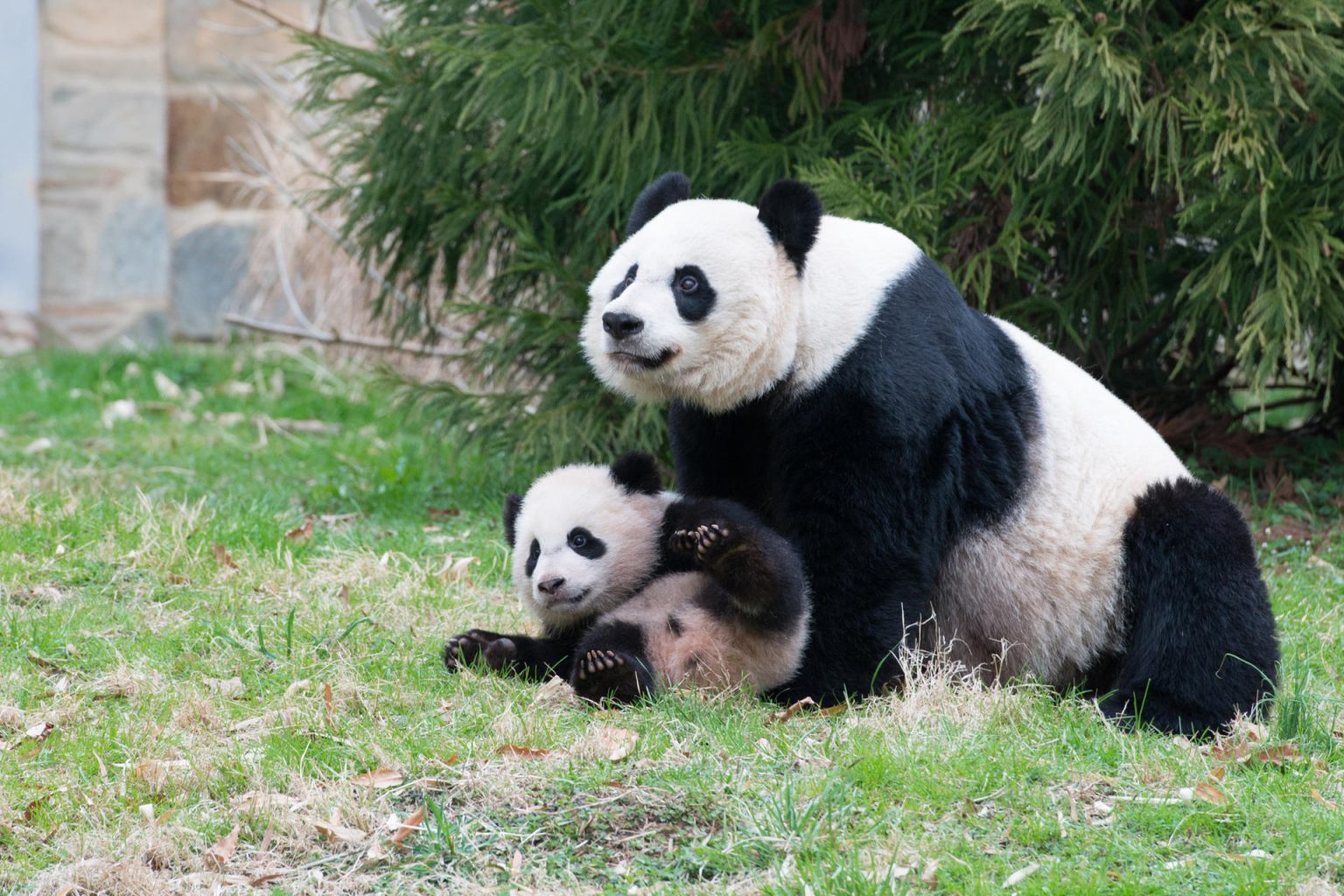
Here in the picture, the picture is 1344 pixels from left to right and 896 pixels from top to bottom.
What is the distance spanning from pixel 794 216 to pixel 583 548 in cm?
114

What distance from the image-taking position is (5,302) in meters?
12.1

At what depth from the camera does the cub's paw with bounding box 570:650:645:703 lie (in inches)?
156

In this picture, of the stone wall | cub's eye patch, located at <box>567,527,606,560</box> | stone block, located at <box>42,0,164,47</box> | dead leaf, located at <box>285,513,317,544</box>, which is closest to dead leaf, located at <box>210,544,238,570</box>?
dead leaf, located at <box>285,513,317,544</box>

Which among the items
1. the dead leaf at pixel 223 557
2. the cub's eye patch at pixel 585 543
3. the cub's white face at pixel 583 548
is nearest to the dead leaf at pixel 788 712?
the cub's white face at pixel 583 548

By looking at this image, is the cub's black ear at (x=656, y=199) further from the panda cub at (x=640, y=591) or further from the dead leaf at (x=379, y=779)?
the dead leaf at (x=379, y=779)

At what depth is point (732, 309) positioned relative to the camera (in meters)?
3.98

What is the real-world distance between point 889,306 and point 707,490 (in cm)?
78

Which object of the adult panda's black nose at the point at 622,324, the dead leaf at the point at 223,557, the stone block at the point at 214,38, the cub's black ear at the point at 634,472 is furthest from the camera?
the stone block at the point at 214,38

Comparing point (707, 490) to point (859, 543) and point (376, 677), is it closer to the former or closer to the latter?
point (859, 543)

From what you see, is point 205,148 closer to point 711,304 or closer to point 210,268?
point 210,268

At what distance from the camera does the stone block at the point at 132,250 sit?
478 inches

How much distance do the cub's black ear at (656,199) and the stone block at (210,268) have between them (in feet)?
28.3

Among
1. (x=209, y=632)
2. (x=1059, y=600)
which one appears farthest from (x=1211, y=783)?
(x=209, y=632)

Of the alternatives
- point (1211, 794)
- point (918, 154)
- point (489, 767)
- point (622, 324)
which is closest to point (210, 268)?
point (918, 154)
